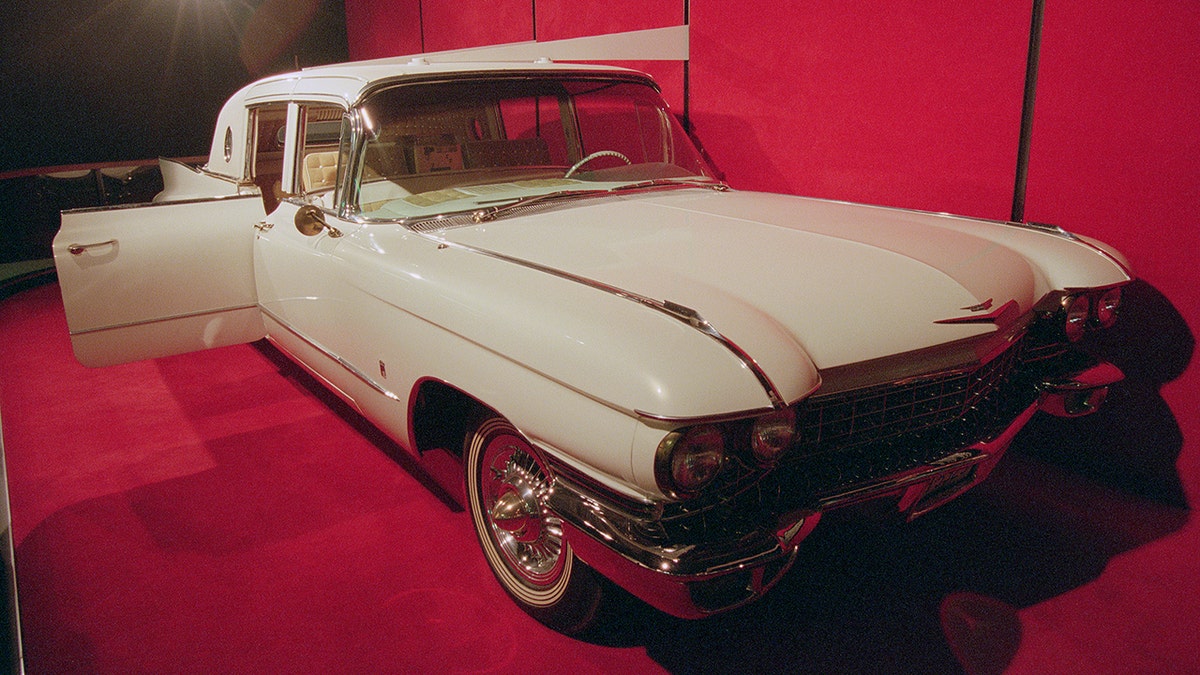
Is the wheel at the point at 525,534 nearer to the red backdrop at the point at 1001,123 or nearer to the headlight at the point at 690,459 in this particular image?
the headlight at the point at 690,459

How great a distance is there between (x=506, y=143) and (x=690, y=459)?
175cm

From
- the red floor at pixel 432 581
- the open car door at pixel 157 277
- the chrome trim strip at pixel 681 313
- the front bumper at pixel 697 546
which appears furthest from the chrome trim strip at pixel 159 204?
the front bumper at pixel 697 546

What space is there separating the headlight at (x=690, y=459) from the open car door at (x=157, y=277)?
2.56m

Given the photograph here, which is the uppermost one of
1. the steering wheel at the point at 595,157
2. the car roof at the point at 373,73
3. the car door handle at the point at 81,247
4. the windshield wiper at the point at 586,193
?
the car roof at the point at 373,73

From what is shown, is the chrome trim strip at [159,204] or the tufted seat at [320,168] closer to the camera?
the chrome trim strip at [159,204]

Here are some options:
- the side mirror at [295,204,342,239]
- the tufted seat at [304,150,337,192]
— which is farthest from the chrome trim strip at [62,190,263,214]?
the side mirror at [295,204,342,239]

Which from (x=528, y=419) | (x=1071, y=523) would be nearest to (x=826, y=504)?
(x=528, y=419)

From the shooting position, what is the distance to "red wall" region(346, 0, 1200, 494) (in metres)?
2.52

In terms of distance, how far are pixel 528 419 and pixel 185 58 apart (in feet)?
27.6

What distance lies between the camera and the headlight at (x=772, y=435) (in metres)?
1.50

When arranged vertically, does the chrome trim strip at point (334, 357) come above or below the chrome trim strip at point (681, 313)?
below

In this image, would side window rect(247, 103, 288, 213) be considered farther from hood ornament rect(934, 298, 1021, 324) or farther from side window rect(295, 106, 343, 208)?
hood ornament rect(934, 298, 1021, 324)

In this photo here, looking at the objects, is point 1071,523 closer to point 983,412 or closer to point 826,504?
point 983,412

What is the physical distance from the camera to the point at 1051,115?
278 centimetres
